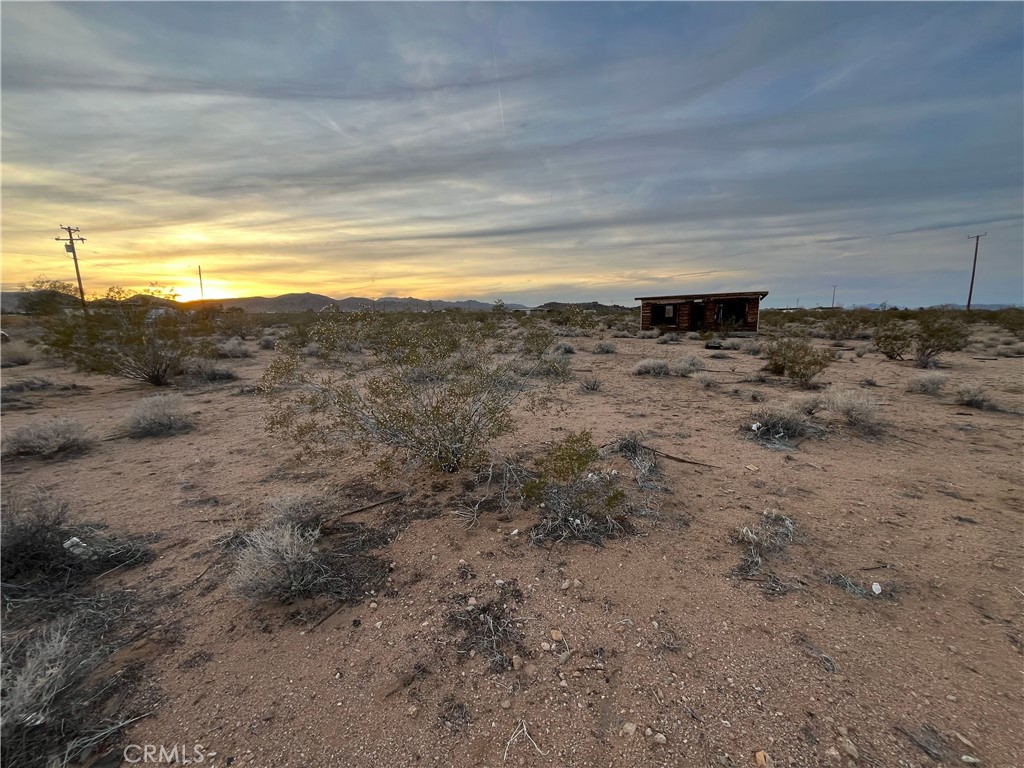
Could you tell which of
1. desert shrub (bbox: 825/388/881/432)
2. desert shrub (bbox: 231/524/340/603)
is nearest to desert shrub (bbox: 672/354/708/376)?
desert shrub (bbox: 825/388/881/432)

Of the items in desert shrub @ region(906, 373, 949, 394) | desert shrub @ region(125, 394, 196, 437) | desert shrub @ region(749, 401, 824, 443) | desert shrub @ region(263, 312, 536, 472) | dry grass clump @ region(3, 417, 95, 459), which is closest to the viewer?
desert shrub @ region(263, 312, 536, 472)

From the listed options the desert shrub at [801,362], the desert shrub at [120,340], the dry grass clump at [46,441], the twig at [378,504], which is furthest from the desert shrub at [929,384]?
the desert shrub at [120,340]

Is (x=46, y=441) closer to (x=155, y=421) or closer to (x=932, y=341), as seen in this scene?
(x=155, y=421)

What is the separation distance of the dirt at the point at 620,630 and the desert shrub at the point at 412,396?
0.55m

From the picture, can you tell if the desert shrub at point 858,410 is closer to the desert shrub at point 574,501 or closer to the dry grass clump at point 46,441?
the desert shrub at point 574,501

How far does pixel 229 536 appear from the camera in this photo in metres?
3.78

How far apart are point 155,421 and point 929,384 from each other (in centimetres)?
1460

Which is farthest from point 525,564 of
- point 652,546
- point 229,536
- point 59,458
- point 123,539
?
point 59,458

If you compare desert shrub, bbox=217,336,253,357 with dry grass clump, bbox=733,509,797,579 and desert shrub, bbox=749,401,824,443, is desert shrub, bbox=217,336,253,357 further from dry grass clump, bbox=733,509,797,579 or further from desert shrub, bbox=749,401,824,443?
dry grass clump, bbox=733,509,797,579

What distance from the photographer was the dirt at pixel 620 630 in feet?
6.89

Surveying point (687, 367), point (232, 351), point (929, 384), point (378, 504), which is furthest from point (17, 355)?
point (929, 384)

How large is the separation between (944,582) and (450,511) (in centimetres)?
395

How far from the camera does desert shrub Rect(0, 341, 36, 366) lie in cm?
1378

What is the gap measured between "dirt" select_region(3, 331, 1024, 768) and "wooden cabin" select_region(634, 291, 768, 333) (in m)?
21.1
